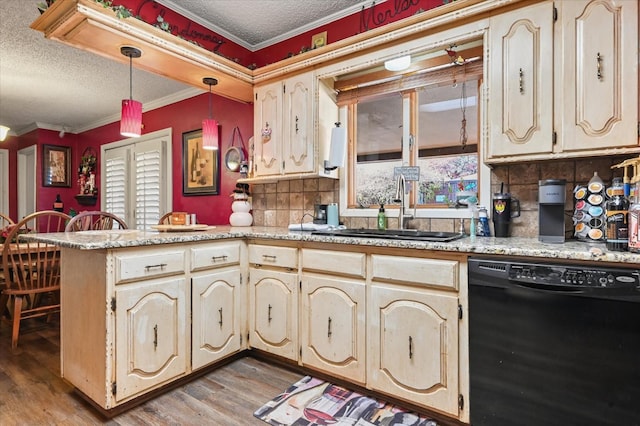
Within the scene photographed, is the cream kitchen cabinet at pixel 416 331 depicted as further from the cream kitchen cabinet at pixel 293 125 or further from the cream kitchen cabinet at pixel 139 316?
the cream kitchen cabinet at pixel 293 125

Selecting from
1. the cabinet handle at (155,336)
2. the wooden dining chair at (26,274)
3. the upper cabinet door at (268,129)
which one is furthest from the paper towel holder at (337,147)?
the wooden dining chair at (26,274)

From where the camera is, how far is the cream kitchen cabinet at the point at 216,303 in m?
2.08

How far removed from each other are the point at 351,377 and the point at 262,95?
224 centimetres

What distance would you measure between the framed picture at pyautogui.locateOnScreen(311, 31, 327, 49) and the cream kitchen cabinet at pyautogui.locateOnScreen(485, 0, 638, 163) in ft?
4.40

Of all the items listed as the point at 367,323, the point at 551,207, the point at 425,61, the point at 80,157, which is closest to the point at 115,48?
the point at 425,61

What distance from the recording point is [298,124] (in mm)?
2641

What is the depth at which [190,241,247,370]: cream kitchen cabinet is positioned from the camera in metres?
2.08

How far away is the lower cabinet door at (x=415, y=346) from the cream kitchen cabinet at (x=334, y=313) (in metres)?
0.09

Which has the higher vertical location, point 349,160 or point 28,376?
point 349,160

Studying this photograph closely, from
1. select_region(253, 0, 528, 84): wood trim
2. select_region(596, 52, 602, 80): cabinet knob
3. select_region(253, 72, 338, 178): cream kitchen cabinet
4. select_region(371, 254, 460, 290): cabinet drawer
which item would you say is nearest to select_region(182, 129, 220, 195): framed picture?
select_region(253, 72, 338, 178): cream kitchen cabinet

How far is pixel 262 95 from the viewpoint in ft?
9.40

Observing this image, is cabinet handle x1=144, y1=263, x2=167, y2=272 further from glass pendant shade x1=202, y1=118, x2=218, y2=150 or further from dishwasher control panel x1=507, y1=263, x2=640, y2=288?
dishwasher control panel x1=507, y1=263, x2=640, y2=288

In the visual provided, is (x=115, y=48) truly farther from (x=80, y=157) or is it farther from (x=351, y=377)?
(x=80, y=157)

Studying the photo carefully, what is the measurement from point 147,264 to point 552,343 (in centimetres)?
194
